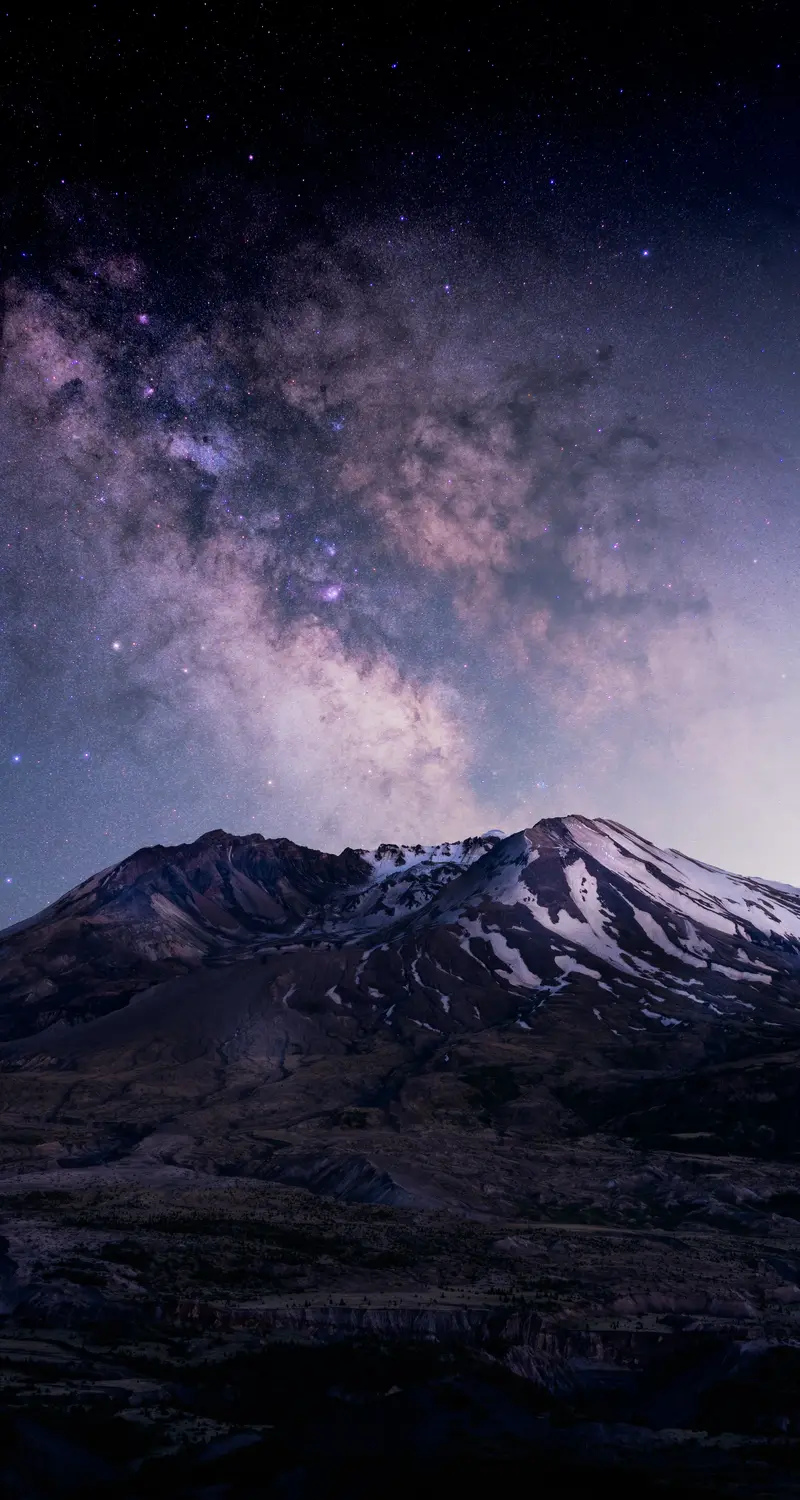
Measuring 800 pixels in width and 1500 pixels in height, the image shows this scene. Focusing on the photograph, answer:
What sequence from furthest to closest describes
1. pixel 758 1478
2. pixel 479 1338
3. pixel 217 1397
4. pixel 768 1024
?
1. pixel 768 1024
2. pixel 479 1338
3. pixel 217 1397
4. pixel 758 1478

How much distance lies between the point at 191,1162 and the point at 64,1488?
9200cm

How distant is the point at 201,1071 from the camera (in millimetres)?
189750

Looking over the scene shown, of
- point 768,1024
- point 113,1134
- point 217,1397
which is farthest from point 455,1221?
point 768,1024

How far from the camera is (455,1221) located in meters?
85.4

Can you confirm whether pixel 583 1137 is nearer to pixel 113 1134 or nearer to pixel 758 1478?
pixel 113 1134

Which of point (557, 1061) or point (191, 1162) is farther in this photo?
point (557, 1061)

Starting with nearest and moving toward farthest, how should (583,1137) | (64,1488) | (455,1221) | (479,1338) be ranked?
(64,1488) → (479,1338) → (455,1221) → (583,1137)

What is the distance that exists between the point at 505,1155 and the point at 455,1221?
39.5 meters

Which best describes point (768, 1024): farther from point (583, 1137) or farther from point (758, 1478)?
point (758, 1478)

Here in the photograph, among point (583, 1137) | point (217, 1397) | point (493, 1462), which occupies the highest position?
point (217, 1397)

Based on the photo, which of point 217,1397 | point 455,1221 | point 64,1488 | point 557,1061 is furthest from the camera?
point 557,1061

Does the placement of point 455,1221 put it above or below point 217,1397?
below

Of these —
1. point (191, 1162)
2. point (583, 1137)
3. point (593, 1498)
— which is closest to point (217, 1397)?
point (593, 1498)

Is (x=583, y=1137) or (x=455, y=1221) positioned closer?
(x=455, y=1221)
